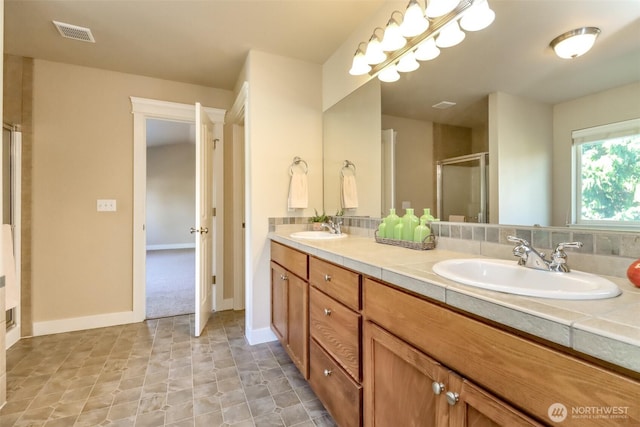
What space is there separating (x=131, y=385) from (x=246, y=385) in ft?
2.26

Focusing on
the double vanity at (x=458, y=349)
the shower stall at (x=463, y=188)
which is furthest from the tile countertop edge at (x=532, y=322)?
the shower stall at (x=463, y=188)

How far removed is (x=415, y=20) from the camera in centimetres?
147

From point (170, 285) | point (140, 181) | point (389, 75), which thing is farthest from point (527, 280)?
point (170, 285)

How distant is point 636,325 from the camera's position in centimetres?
49

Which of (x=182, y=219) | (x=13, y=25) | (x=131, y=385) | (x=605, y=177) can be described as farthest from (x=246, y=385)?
(x=182, y=219)

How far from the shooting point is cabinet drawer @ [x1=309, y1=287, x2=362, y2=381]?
3.76 ft

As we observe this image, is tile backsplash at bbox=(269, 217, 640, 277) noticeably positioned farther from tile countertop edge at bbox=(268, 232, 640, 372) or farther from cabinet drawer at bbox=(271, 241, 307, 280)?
cabinet drawer at bbox=(271, 241, 307, 280)

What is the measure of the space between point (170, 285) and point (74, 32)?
3026 mm

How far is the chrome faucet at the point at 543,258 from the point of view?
2.87 feet

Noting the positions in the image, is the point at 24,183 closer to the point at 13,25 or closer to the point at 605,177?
the point at 13,25

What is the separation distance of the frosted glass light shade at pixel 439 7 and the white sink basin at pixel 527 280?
1.16 metres

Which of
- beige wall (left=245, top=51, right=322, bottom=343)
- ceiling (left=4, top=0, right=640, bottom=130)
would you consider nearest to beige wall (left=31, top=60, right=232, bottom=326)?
ceiling (left=4, top=0, right=640, bottom=130)

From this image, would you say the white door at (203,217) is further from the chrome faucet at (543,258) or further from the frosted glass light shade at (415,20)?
the chrome faucet at (543,258)

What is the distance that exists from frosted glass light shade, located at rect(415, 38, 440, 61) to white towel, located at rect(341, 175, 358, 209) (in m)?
0.92
